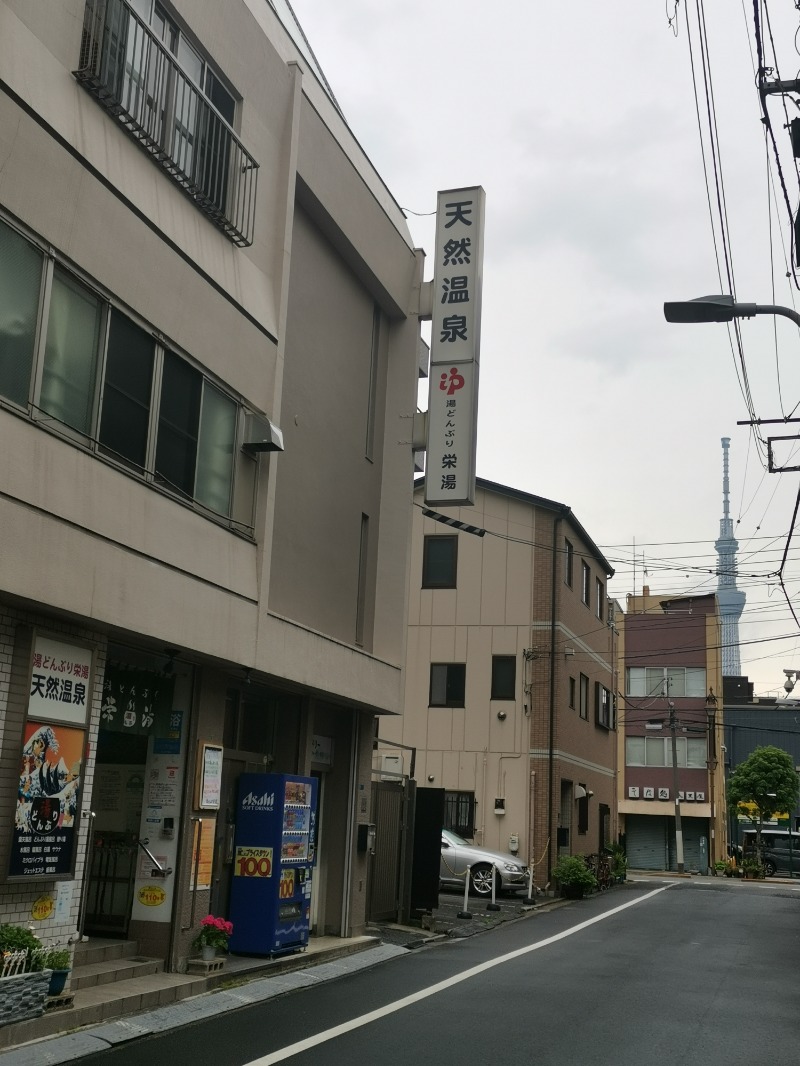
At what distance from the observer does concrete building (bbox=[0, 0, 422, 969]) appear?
32.7 feet

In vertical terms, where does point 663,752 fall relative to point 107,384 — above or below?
below

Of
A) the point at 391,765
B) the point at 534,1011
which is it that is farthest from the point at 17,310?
the point at 391,765

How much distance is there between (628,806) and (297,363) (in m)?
47.1

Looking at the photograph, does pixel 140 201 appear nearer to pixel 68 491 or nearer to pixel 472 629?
pixel 68 491

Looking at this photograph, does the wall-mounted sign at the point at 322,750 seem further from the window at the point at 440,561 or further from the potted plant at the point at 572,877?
the window at the point at 440,561

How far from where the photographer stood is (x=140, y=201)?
1156cm

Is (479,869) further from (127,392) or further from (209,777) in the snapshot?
(127,392)

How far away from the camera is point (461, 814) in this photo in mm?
30781

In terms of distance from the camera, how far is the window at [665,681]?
192 ft

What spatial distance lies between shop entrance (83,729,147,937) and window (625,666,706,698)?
48215 mm

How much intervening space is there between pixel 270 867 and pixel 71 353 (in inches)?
268

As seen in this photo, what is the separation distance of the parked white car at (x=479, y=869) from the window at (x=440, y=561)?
7894mm

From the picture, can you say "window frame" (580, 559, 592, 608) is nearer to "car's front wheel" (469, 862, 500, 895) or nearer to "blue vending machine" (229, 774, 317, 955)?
"car's front wheel" (469, 862, 500, 895)

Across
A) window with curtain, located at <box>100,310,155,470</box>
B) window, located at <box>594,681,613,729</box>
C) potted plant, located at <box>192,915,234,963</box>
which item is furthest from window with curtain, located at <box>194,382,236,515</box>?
window, located at <box>594,681,613,729</box>
